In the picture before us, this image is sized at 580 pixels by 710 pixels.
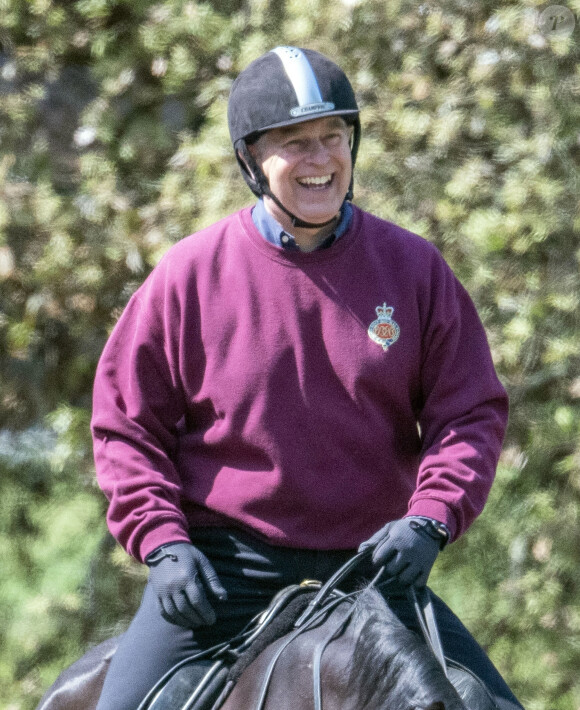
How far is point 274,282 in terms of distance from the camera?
260 cm

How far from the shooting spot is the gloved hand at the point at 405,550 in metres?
2.29

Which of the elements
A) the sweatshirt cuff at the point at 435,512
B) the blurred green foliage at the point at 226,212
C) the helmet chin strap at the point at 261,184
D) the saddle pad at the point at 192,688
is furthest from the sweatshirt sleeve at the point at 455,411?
the blurred green foliage at the point at 226,212

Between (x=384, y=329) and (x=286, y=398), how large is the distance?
0.29 meters

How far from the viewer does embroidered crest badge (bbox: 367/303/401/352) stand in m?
2.57

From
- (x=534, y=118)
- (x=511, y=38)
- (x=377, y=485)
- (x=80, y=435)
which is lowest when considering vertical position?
(x=80, y=435)

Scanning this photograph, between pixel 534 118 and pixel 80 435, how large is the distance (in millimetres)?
2792

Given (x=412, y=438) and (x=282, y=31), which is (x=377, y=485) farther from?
(x=282, y=31)

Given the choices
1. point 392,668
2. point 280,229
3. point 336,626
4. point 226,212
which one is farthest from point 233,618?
point 226,212

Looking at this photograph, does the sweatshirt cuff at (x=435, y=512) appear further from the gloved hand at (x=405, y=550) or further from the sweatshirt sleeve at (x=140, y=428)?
the sweatshirt sleeve at (x=140, y=428)

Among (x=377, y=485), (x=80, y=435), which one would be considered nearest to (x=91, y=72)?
(x=80, y=435)

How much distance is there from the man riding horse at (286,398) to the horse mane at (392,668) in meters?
0.45

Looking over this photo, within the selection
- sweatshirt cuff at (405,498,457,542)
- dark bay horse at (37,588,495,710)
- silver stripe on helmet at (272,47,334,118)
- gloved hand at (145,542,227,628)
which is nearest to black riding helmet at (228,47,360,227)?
silver stripe on helmet at (272,47,334,118)

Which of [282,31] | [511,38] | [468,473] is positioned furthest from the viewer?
[282,31]

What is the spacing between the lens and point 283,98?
2.52 metres
